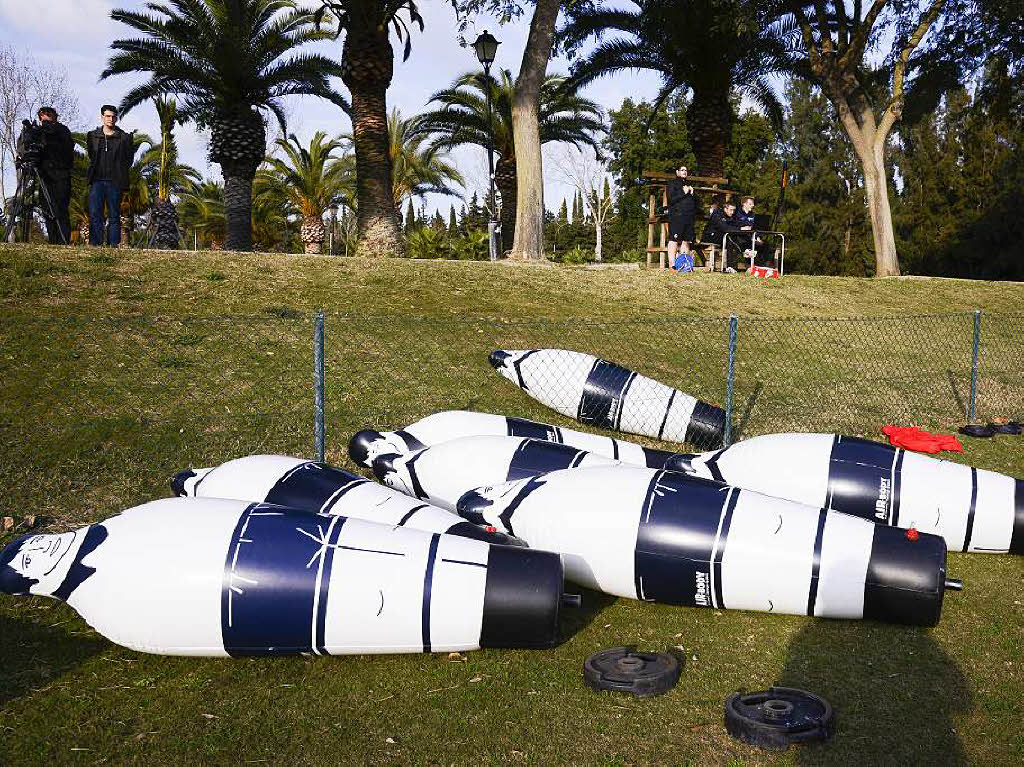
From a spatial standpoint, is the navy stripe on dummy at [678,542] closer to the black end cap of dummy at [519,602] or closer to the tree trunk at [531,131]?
the black end cap of dummy at [519,602]

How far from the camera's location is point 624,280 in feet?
48.3

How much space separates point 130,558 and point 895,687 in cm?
346

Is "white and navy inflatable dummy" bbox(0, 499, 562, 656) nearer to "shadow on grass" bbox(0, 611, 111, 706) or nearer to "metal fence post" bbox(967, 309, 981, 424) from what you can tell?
"shadow on grass" bbox(0, 611, 111, 706)

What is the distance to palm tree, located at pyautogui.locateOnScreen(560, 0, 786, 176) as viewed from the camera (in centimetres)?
2072

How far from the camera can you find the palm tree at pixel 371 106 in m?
15.8

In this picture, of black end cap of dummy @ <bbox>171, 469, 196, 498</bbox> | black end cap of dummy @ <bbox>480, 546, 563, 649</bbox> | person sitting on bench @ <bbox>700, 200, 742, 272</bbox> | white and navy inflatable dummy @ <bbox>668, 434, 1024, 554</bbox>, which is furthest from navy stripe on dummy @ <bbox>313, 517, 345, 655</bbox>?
person sitting on bench @ <bbox>700, 200, 742, 272</bbox>

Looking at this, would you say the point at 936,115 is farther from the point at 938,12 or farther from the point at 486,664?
the point at 486,664

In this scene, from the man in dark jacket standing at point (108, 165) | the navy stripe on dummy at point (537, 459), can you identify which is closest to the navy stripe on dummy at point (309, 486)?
the navy stripe on dummy at point (537, 459)

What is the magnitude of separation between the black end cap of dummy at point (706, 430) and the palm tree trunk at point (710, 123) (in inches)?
627

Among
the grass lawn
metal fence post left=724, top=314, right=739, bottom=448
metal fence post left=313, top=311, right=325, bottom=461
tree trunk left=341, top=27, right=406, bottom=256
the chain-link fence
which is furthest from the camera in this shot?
tree trunk left=341, top=27, right=406, bottom=256

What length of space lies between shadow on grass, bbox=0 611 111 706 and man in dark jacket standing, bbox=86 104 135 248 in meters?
8.81

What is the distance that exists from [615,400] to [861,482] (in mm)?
3123

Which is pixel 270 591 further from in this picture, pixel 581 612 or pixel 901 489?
pixel 901 489

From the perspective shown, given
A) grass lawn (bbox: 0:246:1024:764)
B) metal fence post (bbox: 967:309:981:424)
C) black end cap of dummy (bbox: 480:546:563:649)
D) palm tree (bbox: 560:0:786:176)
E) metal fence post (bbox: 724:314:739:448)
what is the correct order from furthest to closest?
palm tree (bbox: 560:0:786:176) → metal fence post (bbox: 967:309:981:424) → metal fence post (bbox: 724:314:739:448) → black end cap of dummy (bbox: 480:546:563:649) → grass lawn (bbox: 0:246:1024:764)
